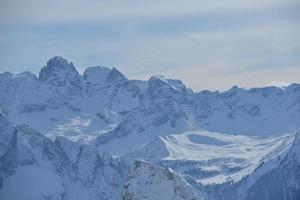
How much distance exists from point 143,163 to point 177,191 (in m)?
7.39

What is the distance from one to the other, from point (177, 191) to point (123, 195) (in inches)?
268

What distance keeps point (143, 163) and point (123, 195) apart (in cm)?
651

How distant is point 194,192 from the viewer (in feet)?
405

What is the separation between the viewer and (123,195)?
12256cm

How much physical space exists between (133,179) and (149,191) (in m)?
3.19

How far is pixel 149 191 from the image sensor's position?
122 metres

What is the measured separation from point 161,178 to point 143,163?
152 inches

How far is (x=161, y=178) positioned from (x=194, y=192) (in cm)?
468

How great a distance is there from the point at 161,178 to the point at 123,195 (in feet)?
18.4

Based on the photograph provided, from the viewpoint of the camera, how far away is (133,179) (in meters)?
124

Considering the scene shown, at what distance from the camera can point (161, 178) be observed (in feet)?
409

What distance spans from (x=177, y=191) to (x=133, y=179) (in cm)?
610
